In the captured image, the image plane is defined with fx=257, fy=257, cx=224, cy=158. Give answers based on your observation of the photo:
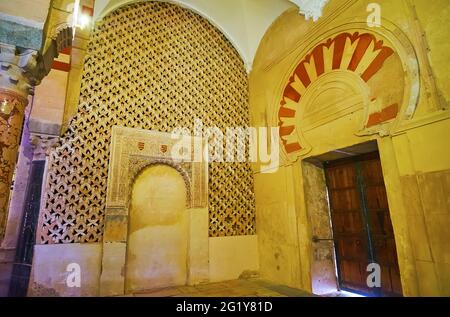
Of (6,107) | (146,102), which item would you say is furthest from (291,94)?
(6,107)

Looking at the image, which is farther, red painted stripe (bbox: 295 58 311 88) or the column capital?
red painted stripe (bbox: 295 58 311 88)

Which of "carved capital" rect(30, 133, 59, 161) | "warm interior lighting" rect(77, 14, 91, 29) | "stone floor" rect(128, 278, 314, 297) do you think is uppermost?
"warm interior lighting" rect(77, 14, 91, 29)

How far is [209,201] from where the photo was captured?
5.11 m

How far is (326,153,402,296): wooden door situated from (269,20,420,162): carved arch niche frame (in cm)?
76

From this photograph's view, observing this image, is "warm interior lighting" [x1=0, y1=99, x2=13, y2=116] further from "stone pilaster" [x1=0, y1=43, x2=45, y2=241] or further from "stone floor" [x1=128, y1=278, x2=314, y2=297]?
"stone floor" [x1=128, y1=278, x2=314, y2=297]

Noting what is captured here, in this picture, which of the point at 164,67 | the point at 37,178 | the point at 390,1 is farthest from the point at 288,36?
the point at 37,178

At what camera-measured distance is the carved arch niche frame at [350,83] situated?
324cm

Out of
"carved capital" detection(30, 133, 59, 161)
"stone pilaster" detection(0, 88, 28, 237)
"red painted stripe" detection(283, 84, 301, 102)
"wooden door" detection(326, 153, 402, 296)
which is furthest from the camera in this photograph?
"red painted stripe" detection(283, 84, 301, 102)

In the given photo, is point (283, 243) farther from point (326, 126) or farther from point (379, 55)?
point (379, 55)

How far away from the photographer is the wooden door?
368 centimetres

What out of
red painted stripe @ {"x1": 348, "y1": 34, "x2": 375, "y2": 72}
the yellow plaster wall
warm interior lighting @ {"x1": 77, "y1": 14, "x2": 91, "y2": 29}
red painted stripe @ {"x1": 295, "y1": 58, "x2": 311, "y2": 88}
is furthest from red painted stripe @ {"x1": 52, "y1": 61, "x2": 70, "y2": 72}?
red painted stripe @ {"x1": 348, "y1": 34, "x2": 375, "y2": 72}

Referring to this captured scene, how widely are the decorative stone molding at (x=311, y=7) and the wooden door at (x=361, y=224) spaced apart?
8.54 ft

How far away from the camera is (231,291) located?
4.19 m
